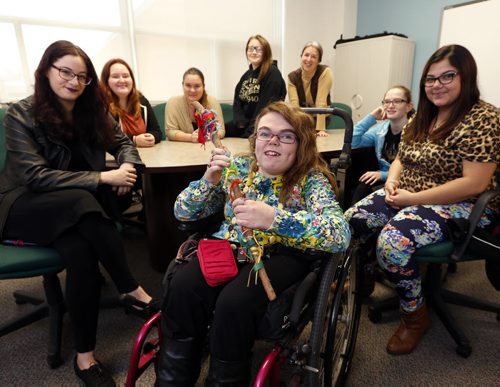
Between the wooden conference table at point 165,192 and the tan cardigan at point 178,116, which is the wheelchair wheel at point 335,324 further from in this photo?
the tan cardigan at point 178,116

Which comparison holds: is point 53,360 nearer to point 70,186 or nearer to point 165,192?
point 70,186

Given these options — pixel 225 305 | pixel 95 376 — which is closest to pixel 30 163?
pixel 95 376

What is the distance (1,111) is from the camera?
151 centimetres

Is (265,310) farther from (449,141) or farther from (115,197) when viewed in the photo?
(449,141)

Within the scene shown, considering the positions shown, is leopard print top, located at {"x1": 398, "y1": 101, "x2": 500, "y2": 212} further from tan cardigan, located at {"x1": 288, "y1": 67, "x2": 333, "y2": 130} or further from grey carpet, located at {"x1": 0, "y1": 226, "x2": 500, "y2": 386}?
tan cardigan, located at {"x1": 288, "y1": 67, "x2": 333, "y2": 130}

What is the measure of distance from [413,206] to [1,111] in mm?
1858

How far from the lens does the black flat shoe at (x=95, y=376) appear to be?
48.1 inches

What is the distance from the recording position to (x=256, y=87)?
248 centimetres

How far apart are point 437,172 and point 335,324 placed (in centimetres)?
86

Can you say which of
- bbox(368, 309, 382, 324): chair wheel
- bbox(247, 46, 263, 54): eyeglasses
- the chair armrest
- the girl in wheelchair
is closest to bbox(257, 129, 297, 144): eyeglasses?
the girl in wheelchair

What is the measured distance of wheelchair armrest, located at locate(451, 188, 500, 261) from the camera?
1.19 meters

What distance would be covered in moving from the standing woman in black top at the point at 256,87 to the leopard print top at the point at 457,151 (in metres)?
1.21

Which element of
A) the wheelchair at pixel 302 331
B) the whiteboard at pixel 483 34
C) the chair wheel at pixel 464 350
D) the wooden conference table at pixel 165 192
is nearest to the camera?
the wheelchair at pixel 302 331

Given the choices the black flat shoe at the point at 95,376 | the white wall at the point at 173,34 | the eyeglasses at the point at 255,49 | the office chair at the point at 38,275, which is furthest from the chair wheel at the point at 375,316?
the white wall at the point at 173,34
